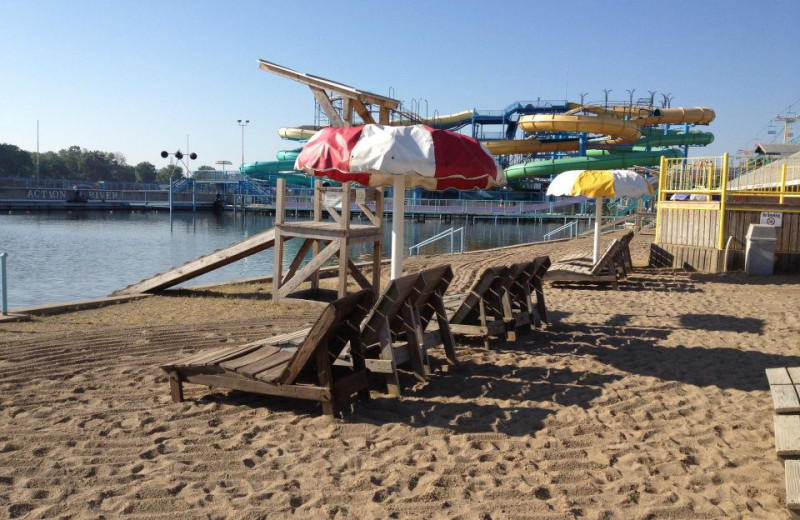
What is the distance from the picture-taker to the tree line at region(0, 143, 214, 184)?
9312 cm

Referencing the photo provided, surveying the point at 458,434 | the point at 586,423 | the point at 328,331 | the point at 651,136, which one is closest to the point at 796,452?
the point at 586,423

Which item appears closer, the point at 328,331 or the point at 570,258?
the point at 328,331

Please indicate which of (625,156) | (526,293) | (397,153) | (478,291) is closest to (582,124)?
(625,156)

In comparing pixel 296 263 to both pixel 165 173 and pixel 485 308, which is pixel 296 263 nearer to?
pixel 485 308

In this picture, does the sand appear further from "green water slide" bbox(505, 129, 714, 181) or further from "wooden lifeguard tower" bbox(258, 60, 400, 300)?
"green water slide" bbox(505, 129, 714, 181)

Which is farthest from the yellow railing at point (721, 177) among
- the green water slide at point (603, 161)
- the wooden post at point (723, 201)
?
the green water slide at point (603, 161)

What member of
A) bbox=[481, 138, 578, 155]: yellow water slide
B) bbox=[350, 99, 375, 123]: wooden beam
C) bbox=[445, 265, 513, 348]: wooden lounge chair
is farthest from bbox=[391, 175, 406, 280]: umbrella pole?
bbox=[481, 138, 578, 155]: yellow water slide

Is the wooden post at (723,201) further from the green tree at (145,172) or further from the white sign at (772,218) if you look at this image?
the green tree at (145,172)

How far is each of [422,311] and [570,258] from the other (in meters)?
7.70

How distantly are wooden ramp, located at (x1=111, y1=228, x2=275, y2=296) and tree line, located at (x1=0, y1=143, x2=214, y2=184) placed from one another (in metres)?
94.7

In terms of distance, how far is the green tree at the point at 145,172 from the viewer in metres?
131

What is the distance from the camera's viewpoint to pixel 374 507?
124 inches

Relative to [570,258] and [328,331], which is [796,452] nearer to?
[328,331]

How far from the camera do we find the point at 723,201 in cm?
1302
